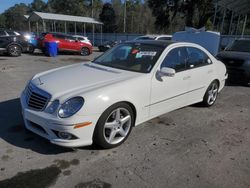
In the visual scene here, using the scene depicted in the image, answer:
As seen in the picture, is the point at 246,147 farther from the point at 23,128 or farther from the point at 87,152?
the point at 23,128

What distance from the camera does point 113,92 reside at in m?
3.26

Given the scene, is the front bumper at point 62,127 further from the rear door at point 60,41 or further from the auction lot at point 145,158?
the rear door at point 60,41

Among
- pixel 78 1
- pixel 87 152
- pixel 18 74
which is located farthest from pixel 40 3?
pixel 87 152

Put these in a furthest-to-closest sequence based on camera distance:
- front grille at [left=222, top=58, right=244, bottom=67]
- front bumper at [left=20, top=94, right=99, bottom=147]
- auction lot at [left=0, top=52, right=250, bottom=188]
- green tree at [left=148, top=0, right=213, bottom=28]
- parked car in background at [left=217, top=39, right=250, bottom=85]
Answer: green tree at [left=148, top=0, right=213, bottom=28]
front grille at [left=222, top=58, right=244, bottom=67]
parked car in background at [left=217, top=39, right=250, bottom=85]
front bumper at [left=20, top=94, right=99, bottom=147]
auction lot at [left=0, top=52, right=250, bottom=188]

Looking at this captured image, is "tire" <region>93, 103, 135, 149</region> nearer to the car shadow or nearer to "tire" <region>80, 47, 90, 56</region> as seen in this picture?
the car shadow

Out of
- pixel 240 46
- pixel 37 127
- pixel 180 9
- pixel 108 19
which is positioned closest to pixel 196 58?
pixel 37 127

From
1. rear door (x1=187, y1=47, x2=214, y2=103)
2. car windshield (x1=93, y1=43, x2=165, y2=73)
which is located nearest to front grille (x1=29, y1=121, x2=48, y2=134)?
car windshield (x1=93, y1=43, x2=165, y2=73)

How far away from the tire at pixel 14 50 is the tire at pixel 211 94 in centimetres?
1285

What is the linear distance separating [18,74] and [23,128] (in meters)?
5.53

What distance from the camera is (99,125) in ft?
10.4

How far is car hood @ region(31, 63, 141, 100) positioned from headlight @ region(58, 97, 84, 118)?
0.13 m

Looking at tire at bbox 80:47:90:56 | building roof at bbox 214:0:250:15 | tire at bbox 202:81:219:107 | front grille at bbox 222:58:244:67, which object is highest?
building roof at bbox 214:0:250:15

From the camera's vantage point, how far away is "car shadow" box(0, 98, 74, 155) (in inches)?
134

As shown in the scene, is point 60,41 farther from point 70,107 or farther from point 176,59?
point 70,107
